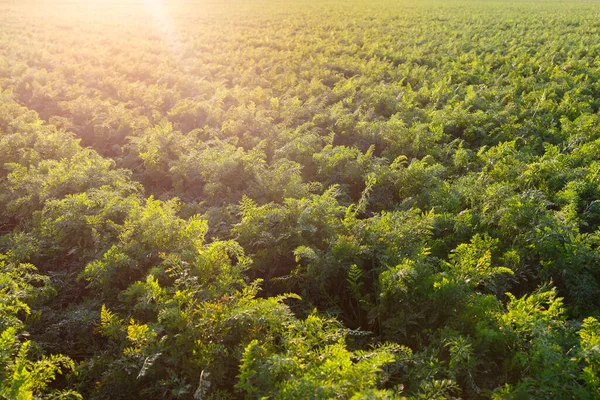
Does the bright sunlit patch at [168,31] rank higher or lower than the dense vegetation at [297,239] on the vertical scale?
higher

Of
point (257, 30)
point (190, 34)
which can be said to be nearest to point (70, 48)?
point (190, 34)

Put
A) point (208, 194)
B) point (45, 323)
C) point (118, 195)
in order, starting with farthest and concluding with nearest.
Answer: point (208, 194) → point (118, 195) → point (45, 323)

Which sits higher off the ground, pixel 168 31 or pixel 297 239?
pixel 168 31

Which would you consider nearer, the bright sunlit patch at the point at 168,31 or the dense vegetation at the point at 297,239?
the dense vegetation at the point at 297,239

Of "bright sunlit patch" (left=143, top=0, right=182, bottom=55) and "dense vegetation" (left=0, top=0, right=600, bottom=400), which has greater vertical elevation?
"bright sunlit patch" (left=143, top=0, right=182, bottom=55)

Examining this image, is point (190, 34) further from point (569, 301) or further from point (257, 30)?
point (569, 301)

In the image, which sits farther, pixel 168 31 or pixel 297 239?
pixel 168 31

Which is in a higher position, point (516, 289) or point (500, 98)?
point (500, 98)

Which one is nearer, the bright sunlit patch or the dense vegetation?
the dense vegetation
